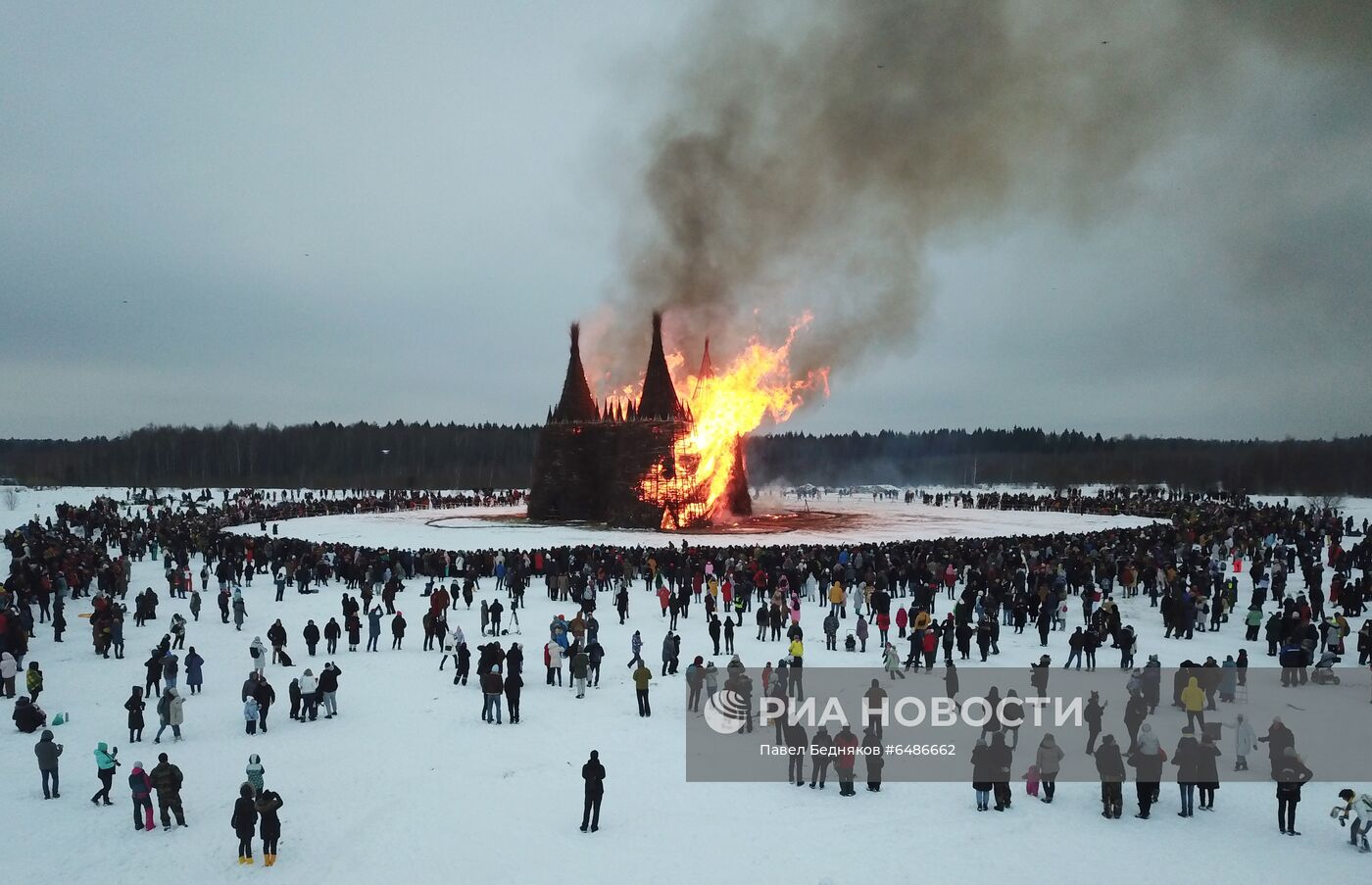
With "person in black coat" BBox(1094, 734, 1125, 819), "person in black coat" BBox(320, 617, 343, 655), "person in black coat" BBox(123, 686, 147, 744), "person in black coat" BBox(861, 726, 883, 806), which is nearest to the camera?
"person in black coat" BBox(1094, 734, 1125, 819)

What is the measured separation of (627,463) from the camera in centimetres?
4159

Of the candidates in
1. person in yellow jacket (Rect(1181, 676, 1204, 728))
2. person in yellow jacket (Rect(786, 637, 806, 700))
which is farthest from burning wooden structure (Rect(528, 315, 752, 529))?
person in yellow jacket (Rect(1181, 676, 1204, 728))

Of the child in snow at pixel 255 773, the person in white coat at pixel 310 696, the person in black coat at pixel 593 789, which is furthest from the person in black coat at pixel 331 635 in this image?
the person in black coat at pixel 593 789

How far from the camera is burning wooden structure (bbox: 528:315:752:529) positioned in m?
40.9

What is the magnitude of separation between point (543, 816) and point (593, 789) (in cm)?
113

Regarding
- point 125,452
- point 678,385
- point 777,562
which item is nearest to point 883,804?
point 777,562

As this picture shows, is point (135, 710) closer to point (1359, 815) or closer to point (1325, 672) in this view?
point (1359, 815)

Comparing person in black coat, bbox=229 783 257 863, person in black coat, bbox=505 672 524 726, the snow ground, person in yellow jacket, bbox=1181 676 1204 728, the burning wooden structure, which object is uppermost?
the burning wooden structure

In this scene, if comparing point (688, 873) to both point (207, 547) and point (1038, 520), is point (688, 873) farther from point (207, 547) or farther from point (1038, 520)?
point (1038, 520)

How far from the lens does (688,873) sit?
8992 millimetres

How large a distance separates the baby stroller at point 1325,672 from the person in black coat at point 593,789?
13517 millimetres

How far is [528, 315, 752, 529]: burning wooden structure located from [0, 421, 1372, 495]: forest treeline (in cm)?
5561

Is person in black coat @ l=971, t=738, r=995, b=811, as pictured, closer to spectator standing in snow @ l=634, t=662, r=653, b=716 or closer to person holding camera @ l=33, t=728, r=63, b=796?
spectator standing in snow @ l=634, t=662, r=653, b=716

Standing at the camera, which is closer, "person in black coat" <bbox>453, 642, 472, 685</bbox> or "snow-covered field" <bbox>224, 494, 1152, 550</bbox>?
"person in black coat" <bbox>453, 642, 472, 685</bbox>
